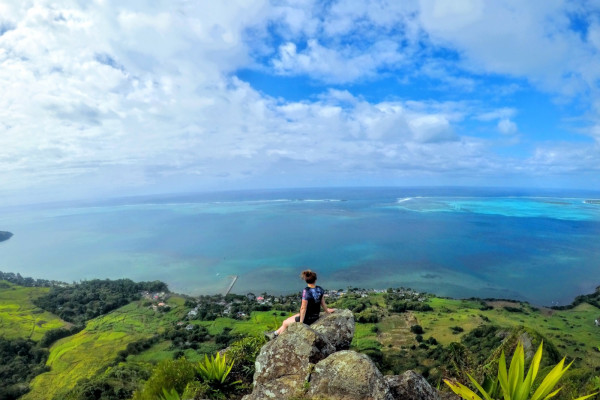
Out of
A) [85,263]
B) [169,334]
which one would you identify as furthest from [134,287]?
[85,263]

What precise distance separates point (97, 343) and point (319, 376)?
51380mm

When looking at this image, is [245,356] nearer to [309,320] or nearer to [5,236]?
[309,320]

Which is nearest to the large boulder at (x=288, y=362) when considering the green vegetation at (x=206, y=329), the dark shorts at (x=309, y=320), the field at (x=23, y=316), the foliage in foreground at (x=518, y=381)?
the dark shorts at (x=309, y=320)

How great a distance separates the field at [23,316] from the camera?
157 feet

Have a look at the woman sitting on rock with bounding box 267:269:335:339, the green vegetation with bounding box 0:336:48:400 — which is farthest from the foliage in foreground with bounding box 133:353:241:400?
the green vegetation with bounding box 0:336:48:400

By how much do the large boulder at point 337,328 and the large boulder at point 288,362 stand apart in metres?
0.67

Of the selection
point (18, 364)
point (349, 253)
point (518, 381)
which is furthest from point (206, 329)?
point (349, 253)

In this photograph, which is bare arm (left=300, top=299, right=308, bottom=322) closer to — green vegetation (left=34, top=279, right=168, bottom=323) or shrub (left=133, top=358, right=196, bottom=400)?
shrub (left=133, top=358, right=196, bottom=400)

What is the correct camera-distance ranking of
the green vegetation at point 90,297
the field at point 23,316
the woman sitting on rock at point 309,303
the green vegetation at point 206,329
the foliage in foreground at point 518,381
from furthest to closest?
the green vegetation at point 90,297 → the field at point 23,316 → the green vegetation at point 206,329 → the woman sitting on rock at point 309,303 → the foliage in foreground at point 518,381

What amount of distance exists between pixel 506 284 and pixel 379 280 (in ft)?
90.1

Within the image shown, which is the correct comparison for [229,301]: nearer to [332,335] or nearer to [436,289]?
[436,289]

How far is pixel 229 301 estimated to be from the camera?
58625 mm

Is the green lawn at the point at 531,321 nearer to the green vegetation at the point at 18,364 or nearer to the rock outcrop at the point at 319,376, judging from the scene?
the rock outcrop at the point at 319,376

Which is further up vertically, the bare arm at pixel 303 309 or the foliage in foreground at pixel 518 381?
the foliage in foreground at pixel 518 381
